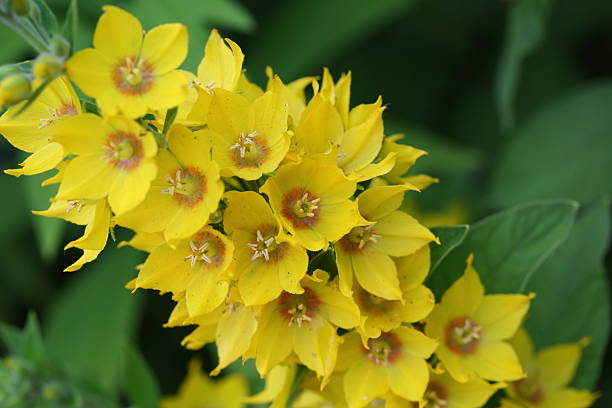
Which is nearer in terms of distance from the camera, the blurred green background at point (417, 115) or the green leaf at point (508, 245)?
the green leaf at point (508, 245)

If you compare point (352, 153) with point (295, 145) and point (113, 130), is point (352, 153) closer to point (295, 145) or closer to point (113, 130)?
point (295, 145)

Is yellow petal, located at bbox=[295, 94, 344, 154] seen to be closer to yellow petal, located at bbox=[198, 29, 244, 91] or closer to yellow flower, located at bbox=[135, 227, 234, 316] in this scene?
yellow petal, located at bbox=[198, 29, 244, 91]

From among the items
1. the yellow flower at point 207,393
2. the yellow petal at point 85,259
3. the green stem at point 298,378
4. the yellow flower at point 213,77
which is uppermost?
the yellow flower at point 213,77

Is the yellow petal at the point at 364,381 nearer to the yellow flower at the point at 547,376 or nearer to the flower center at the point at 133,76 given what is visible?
the yellow flower at the point at 547,376

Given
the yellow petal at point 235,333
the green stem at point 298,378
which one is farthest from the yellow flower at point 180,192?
the green stem at point 298,378

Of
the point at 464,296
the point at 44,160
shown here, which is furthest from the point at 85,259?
the point at 464,296

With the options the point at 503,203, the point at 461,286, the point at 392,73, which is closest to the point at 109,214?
the point at 461,286
